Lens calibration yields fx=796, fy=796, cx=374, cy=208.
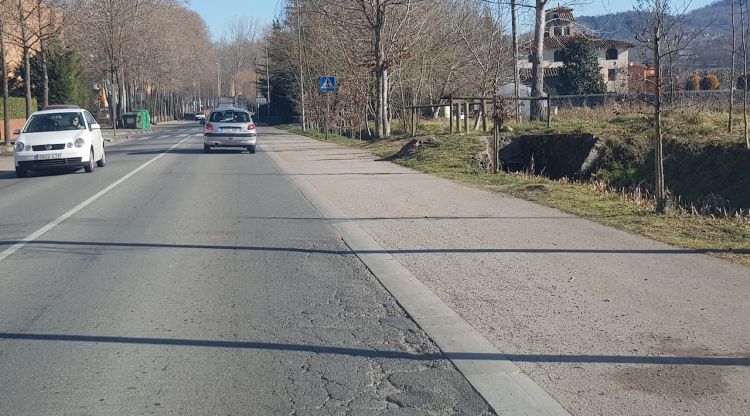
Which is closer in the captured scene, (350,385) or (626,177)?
(350,385)

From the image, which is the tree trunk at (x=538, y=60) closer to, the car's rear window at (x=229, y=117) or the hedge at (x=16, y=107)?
the car's rear window at (x=229, y=117)

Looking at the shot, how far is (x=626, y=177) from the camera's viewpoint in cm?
2086

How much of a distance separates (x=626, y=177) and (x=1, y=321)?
56.6 feet

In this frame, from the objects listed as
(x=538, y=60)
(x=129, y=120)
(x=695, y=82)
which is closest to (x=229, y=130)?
(x=538, y=60)

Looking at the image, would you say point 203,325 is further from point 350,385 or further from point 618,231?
point 618,231

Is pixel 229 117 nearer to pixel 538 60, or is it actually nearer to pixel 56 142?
pixel 56 142

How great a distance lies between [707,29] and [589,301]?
28.4 ft

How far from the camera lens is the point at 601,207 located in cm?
1277

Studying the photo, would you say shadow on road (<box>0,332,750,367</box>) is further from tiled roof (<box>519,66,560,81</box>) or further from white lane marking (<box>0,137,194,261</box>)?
tiled roof (<box>519,66,560,81</box>)

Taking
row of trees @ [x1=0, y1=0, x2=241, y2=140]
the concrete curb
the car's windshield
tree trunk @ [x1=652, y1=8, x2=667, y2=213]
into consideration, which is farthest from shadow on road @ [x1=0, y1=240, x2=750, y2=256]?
row of trees @ [x1=0, y1=0, x2=241, y2=140]

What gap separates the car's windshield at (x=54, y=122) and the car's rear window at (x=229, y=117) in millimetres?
7299

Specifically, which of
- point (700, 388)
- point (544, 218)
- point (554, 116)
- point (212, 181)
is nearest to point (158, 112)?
point (554, 116)

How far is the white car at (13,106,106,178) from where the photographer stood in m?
20.1

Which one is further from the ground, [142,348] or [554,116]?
[554,116]
